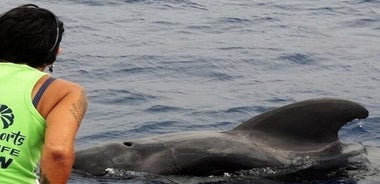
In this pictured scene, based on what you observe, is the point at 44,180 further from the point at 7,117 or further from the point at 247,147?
the point at 247,147

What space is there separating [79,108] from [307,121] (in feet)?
14.2

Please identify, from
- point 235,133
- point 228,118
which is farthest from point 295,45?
point 235,133

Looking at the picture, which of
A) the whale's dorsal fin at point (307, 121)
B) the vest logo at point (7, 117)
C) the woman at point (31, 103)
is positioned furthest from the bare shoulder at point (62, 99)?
the whale's dorsal fin at point (307, 121)

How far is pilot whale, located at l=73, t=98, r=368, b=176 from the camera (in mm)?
8727

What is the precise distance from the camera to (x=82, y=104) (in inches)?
196

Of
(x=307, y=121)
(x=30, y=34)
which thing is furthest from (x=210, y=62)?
(x=30, y=34)

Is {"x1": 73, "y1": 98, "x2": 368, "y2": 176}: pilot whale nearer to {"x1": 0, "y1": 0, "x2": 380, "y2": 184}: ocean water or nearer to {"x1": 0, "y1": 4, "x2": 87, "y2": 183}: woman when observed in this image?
{"x1": 0, "y1": 0, "x2": 380, "y2": 184}: ocean water

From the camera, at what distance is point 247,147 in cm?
881

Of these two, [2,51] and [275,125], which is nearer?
[2,51]

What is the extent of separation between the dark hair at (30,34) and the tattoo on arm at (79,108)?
33 cm

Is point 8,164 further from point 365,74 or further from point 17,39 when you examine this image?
point 365,74

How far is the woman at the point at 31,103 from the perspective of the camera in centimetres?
478

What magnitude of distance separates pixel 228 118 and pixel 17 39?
7565 mm

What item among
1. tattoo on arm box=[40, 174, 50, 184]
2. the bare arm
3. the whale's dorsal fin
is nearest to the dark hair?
the bare arm
